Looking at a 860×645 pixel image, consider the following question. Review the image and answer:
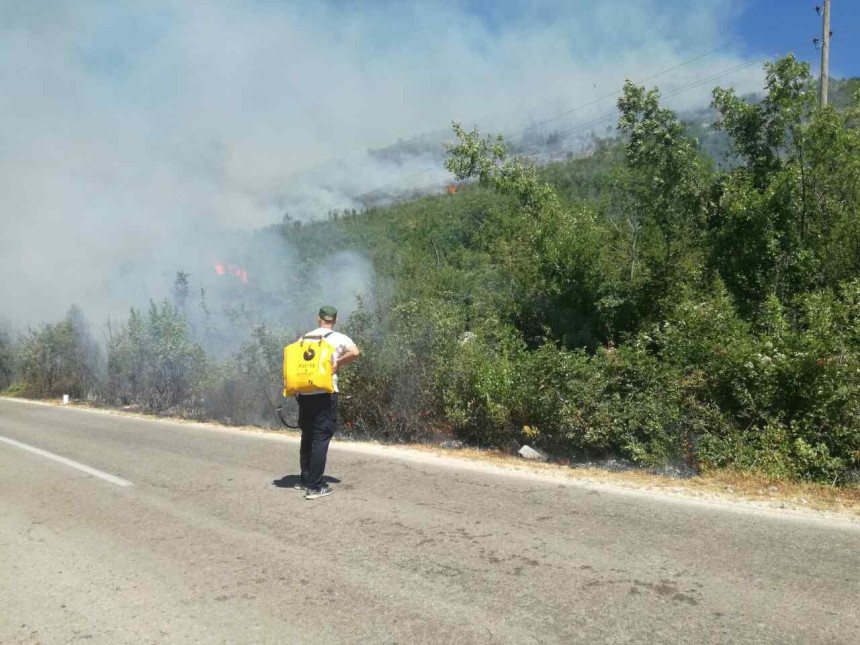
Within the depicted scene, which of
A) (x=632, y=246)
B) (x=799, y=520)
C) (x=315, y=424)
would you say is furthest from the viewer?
(x=632, y=246)

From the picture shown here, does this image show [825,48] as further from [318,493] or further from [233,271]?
[233,271]

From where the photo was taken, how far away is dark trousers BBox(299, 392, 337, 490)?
593 centimetres

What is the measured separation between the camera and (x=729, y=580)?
384cm

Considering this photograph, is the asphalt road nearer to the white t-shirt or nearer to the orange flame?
the white t-shirt

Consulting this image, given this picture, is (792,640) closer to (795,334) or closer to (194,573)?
(194,573)

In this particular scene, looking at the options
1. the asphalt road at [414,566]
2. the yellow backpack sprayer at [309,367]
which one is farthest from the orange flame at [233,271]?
the yellow backpack sprayer at [309,367]

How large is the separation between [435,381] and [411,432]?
2.84 feet

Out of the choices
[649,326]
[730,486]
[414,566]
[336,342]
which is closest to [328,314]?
[336,342]

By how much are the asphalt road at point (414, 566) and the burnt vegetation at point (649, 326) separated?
2.04 metres

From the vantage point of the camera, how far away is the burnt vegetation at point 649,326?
7.39 m

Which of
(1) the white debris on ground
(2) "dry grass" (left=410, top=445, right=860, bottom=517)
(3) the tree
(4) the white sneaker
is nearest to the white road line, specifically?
(4) the white sneaker

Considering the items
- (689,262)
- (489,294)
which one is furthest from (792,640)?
(489,294)

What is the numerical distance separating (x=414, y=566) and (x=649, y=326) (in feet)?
26.5

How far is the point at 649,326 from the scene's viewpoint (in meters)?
11.1
